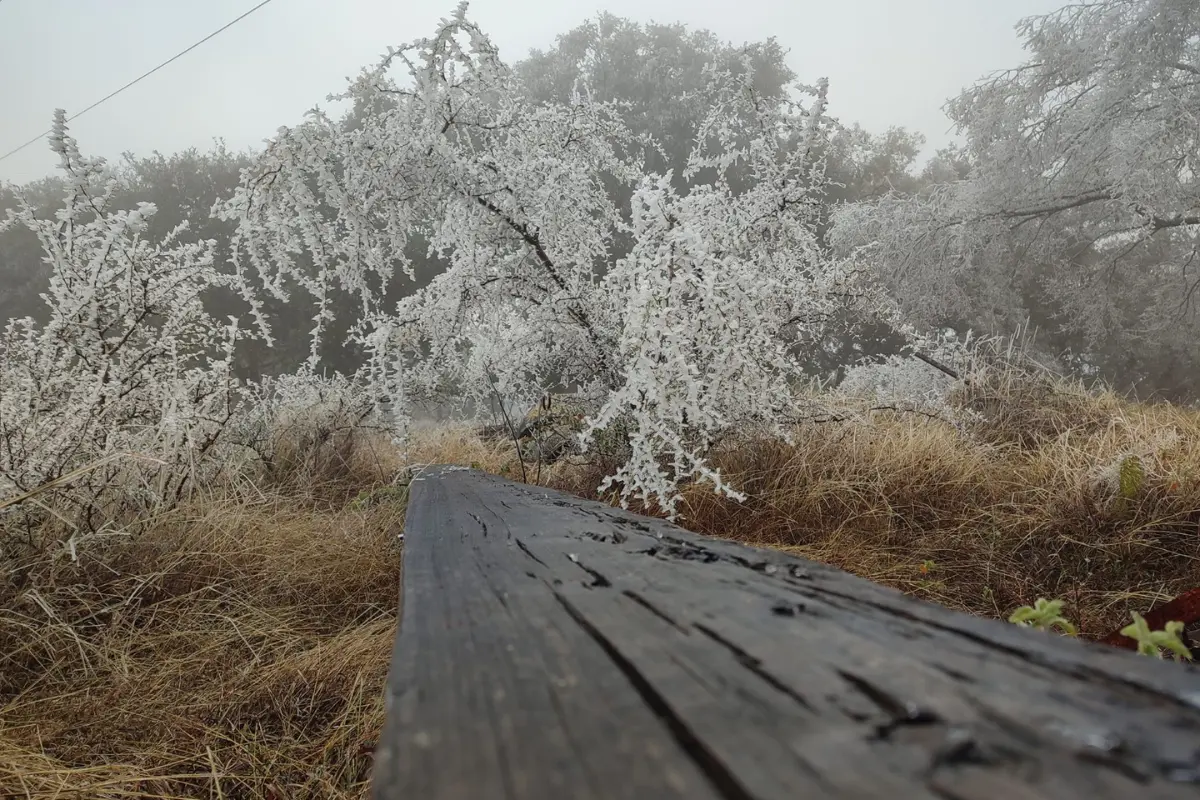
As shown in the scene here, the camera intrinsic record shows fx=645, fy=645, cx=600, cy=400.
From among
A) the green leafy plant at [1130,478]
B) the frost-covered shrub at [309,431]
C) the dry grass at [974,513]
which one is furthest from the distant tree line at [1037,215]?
the green leafy plant at [1130,478]

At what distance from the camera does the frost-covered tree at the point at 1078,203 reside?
633cm

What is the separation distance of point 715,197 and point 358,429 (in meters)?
3.48

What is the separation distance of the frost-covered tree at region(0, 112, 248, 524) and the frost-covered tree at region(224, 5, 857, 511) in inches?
19.7

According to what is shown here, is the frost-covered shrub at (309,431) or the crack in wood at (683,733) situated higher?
the crack in wood at (683,733)

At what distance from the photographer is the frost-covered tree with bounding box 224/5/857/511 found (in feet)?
7.09

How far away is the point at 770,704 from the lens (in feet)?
1.26

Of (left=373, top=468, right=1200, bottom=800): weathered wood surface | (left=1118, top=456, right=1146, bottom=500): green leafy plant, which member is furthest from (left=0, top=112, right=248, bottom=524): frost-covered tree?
(left=1118, top=456, right=1146, bottom=500): green leafy plant

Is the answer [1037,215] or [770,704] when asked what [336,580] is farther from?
[1037,215]

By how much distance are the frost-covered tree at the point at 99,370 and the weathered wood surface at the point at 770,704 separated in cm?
227

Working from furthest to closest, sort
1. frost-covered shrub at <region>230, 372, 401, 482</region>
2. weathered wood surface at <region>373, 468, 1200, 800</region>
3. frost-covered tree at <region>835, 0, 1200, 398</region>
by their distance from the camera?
frost-covered tree at <region>835, 0, 1200, 398</region>, frost-covered shrub at <region>230, 372, 401, 482</region>, weathered wood surface at <region>373, 468, 1200, 800</region>

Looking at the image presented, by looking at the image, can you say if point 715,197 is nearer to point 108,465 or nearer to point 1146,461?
point 1146,461

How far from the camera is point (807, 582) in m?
0.63

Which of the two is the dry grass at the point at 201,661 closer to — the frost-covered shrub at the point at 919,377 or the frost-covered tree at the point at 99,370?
the frost-covered tree at the point at 99,370

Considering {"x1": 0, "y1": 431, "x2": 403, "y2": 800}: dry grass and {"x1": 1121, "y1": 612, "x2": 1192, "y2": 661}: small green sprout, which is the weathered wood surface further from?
{"x1": 0, "y1": 431, "x2": 403, "y2": 800}: dry grass
